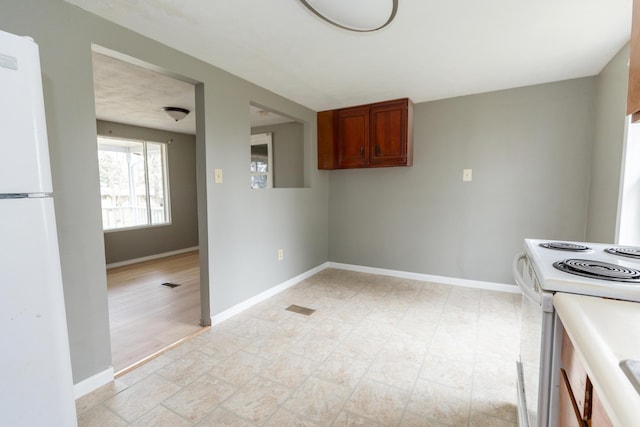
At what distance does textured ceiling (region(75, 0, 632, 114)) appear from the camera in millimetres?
1688

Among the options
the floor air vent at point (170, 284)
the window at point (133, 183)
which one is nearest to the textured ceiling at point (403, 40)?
the floor air vent at point (170, 284)

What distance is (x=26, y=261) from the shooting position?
3.56ft

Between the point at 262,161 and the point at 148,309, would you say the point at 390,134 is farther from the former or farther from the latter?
the point at 148,309

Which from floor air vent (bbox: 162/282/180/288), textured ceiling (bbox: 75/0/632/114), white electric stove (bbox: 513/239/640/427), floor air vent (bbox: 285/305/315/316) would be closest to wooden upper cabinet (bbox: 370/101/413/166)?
textured ceiling (bbox: 75/0/632/114)

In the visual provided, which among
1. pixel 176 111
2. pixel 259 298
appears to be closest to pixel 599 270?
pixel 259 298

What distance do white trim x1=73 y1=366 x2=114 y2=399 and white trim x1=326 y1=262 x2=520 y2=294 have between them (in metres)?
2.94

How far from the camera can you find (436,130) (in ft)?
11.3

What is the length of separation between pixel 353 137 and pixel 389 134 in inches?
18.3

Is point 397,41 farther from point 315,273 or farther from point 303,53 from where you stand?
point 315,273

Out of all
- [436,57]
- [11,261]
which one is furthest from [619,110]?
[11,261]

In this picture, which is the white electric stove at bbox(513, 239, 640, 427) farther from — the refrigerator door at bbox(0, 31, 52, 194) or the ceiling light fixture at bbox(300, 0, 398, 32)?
the refrigerator door at bbox(0, 31, 52, 194)

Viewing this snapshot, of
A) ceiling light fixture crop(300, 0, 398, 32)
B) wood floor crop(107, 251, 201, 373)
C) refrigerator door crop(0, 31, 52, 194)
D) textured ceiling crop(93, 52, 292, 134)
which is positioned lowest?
wood floor crop(107, 251, 201, 373)

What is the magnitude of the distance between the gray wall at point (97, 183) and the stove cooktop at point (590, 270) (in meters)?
2.24

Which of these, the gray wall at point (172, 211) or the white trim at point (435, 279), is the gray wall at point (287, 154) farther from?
the gray wall at point (172, 211)
